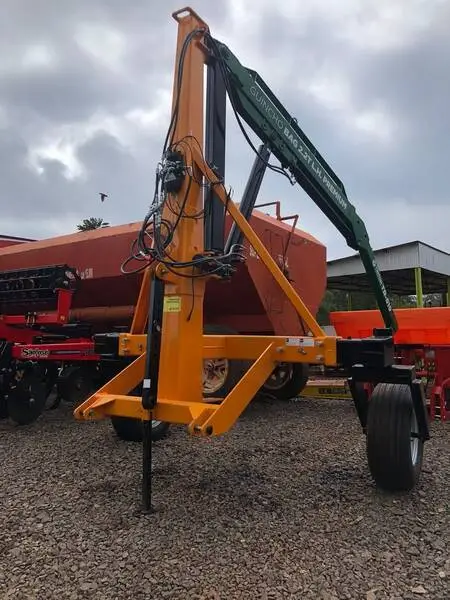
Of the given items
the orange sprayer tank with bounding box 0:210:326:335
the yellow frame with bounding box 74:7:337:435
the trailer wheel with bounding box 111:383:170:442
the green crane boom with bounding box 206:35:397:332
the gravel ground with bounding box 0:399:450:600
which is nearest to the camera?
the gravel ground with bounding box 0:399:450:600

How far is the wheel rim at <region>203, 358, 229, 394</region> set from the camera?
635cm

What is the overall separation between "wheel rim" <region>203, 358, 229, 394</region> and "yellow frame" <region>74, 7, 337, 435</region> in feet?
6.96

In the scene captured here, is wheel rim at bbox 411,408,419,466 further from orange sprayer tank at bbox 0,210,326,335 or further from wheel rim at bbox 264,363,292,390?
wheel rim at bbox 264,363,292,390

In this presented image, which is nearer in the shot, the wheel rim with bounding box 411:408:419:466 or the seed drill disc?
the wheel rim with bounding box 411:408:419:466

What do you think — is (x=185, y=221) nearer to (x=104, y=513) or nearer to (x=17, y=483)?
(x=104, y=513)

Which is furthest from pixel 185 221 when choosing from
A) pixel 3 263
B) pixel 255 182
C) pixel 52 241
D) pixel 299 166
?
pixel 3 263

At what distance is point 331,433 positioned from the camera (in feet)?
18.4

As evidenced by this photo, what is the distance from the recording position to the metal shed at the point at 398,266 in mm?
14328

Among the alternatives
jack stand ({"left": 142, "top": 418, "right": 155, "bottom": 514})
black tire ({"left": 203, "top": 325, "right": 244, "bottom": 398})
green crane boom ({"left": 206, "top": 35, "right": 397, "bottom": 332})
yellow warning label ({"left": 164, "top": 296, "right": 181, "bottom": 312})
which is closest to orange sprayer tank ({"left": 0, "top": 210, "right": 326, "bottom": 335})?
black tire ({"left": 203, "top": 325, "right": 244, "bottom": 398})

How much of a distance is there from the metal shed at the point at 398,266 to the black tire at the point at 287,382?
5509mm

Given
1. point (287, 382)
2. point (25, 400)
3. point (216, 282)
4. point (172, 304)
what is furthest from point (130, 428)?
point (287, 382)

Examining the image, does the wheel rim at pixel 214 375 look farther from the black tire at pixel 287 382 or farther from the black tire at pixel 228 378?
the black tire at pixel 287 382

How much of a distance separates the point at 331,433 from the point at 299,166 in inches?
111

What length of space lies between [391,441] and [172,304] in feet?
6.04
